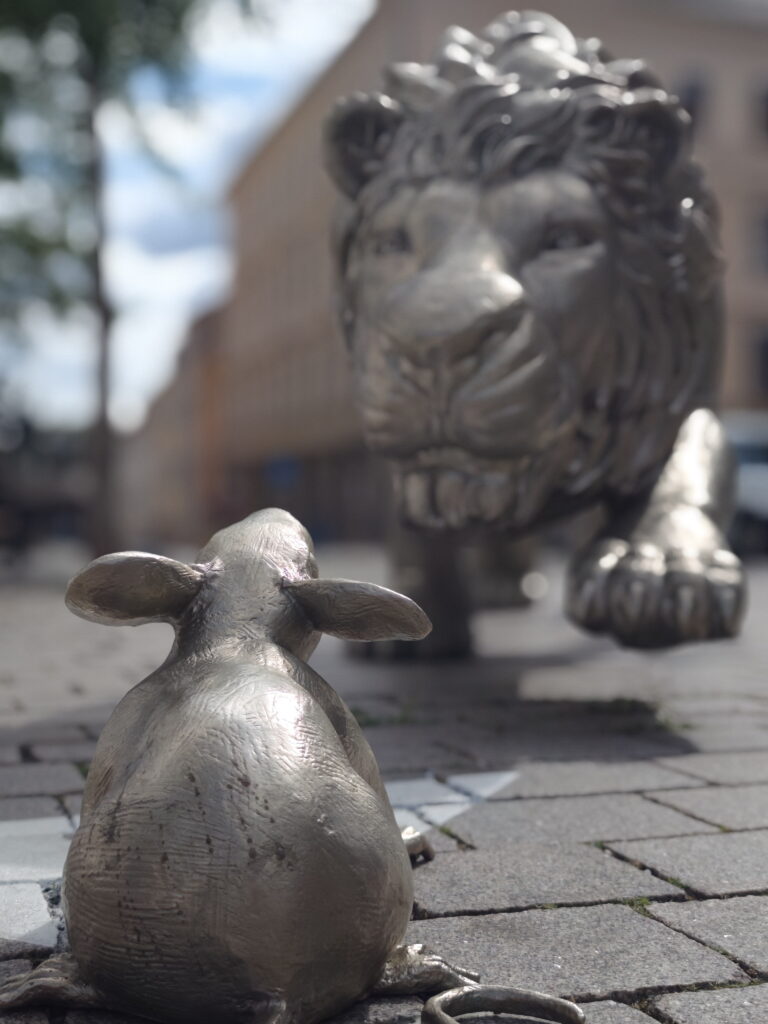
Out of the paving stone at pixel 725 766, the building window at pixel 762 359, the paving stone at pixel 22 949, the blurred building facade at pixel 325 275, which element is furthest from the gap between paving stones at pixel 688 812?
the building window at pixel 762 359

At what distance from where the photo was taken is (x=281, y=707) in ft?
5.03

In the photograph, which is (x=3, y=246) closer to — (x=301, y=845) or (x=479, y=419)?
(x=479, y=419)

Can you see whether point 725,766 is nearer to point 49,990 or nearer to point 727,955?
point 727,955

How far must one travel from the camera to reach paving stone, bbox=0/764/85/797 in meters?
2.64

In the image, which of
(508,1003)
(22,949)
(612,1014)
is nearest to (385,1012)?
(508,1003)

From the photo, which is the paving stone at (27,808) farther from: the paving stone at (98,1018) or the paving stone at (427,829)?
the paving stone at (98,1018)

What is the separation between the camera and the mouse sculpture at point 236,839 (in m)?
1.41

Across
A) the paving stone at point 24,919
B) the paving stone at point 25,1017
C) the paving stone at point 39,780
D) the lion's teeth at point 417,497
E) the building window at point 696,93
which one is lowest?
the paving stone at point 39,780

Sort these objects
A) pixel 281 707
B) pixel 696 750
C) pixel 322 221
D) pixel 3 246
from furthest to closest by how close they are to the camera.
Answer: pixel 322 221 < pixel 3 246 < pixel 696 750 < pixel 281 707

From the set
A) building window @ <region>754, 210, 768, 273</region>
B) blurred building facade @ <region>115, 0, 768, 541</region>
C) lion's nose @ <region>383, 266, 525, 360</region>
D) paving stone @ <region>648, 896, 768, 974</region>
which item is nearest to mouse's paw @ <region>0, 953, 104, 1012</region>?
paving stone @ <region>648, 896, 768, 974</region>

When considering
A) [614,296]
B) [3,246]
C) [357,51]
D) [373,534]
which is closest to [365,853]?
[614,296]

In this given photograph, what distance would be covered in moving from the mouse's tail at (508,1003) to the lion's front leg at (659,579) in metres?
1.79

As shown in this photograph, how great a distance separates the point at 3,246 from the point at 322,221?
24767mm

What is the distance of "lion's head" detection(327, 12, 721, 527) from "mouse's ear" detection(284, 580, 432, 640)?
1708mm
